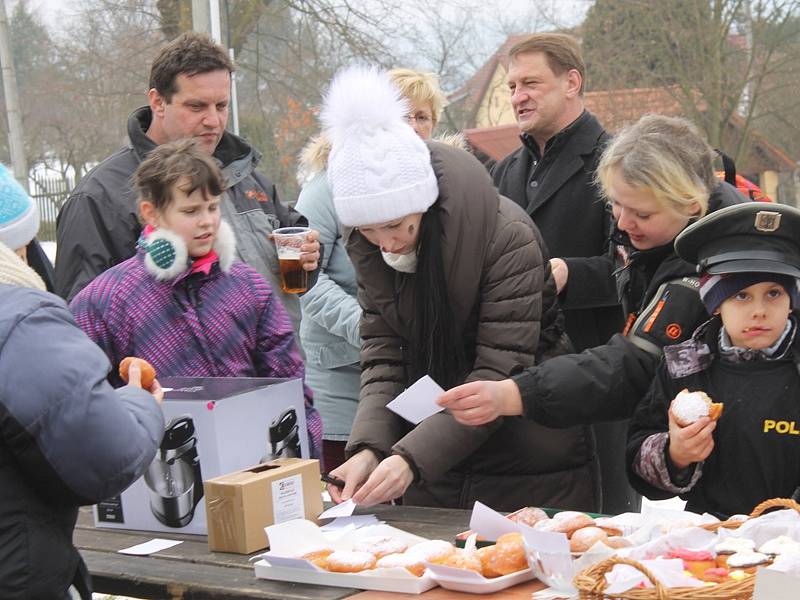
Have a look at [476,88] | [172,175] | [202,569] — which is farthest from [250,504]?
[476,88]

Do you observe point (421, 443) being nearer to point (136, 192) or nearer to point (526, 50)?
point (136, 192)

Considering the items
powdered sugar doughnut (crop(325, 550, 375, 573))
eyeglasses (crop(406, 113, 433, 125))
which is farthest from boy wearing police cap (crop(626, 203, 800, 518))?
eyeglasses (crop(406, 113, 433, 125))

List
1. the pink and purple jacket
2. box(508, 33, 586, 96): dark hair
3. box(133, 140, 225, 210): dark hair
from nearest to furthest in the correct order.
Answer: the pink and purple jacket < box(133, 140, 225, 210): dark hair < box(508, 33, 586, 96): dark hair

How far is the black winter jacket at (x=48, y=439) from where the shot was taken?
172 cm

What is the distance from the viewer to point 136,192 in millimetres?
Answer: 3137

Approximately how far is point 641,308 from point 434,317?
0.53 meters

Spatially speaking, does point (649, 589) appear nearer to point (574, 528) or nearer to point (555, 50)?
point (574, 528)

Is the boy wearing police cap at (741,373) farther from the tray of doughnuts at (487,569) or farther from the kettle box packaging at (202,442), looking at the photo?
the kettle box packaging at (202,442)

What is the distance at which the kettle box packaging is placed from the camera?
95.7 inches

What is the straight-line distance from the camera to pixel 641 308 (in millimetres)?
2699

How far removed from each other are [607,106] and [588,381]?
14.7 m

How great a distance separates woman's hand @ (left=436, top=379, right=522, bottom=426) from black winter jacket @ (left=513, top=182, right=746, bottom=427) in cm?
4

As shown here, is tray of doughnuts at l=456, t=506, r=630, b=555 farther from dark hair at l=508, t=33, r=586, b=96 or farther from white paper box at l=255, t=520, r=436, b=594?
dark hair at l=508, t=33, r=586, b=96

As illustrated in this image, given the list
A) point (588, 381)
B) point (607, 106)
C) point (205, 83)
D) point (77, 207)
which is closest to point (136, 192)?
point (77, 207)
